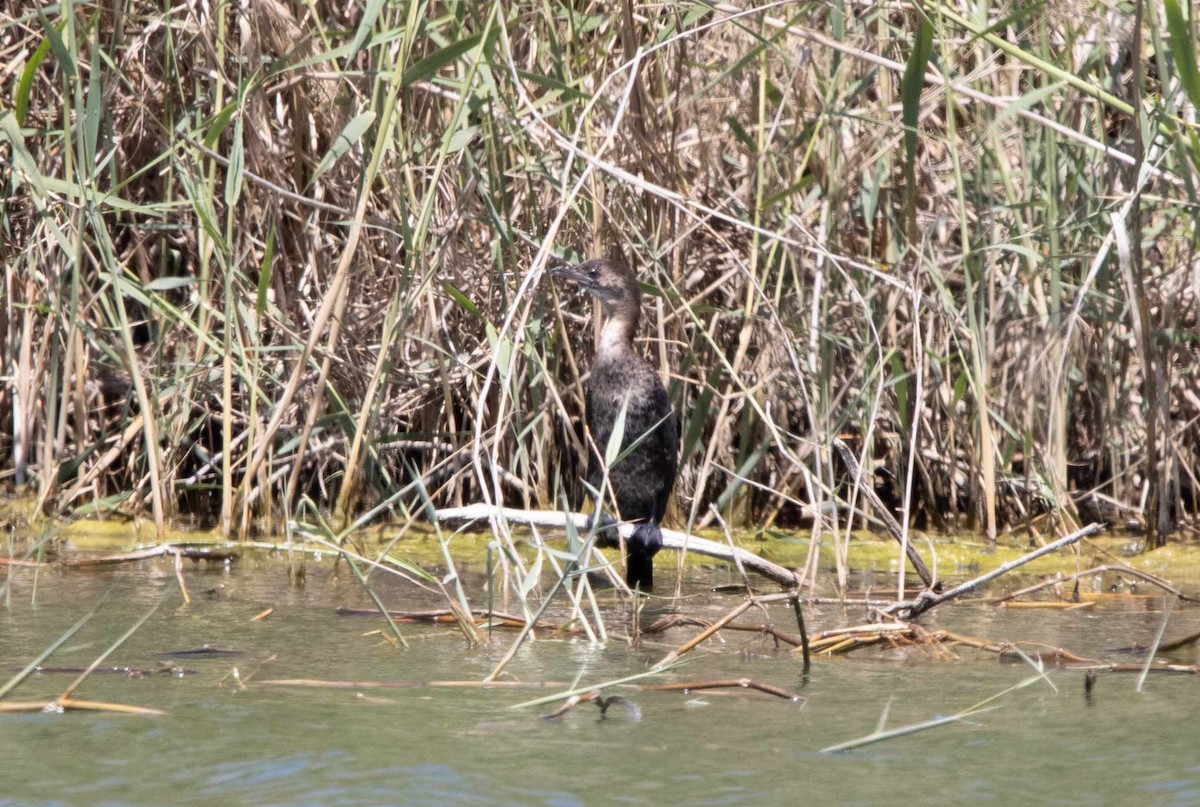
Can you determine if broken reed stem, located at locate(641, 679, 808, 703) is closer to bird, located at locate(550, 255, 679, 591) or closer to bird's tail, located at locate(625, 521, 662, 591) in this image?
bird's tail, located at locate(625, 521, 662, 591)

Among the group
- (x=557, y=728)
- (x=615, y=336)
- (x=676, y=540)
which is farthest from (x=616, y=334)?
(x=557, y=728)

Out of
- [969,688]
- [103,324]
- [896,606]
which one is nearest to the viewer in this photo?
[969,688]

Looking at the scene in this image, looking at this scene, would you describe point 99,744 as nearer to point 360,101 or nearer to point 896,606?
point 896,606

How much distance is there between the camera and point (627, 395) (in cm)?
416

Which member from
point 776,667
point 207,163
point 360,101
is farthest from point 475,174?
point 776,667

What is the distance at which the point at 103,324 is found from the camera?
4531 mm

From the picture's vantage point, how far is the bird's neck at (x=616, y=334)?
4289 mm

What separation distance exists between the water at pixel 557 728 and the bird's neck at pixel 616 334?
1256 millimetres

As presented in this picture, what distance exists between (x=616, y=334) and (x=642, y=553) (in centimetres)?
68

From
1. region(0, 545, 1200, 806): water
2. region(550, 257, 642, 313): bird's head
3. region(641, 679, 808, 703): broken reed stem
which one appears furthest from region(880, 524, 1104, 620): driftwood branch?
region(550, 257, 642, 313): bird's head

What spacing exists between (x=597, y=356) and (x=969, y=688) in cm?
197

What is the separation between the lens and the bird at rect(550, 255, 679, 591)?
4211 mm

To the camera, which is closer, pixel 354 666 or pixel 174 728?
pixel 174 728

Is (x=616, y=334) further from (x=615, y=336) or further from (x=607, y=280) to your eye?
(x=607, y=280)
